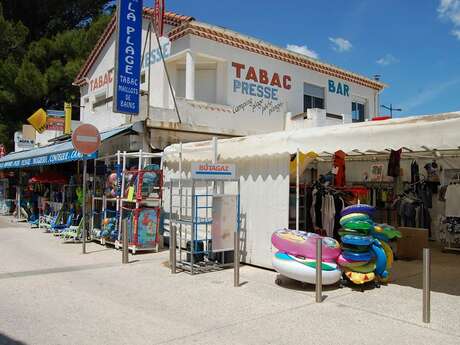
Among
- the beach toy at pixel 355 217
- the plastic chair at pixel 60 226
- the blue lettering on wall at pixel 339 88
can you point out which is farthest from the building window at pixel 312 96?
the beach toy at pixel 355 217

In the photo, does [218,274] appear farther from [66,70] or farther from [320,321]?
[66,70]

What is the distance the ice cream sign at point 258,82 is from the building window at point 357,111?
5.00 metres

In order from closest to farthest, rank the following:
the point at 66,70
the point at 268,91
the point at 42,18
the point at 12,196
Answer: the point at 268,91 < the point at 12,196 < the point at 66,70 < the point at 42,18

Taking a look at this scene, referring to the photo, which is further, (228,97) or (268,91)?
(268,91)

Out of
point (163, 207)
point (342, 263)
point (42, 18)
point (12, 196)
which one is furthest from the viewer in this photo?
point (42, 18)

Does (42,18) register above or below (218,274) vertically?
above

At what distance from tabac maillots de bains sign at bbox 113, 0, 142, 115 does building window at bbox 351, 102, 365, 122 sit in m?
12.0

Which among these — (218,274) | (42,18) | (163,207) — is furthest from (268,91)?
(42,18)

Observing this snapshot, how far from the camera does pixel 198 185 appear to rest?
10.4m

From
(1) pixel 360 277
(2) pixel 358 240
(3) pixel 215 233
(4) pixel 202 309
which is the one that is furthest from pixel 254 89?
(4) pixel 202 309

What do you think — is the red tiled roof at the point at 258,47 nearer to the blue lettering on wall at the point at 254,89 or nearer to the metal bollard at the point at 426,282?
Answer: the blue lettering on wall at the point at 254,89

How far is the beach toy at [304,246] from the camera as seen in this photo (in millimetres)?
6945

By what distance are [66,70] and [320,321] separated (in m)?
27.0

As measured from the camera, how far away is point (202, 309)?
238 inches
